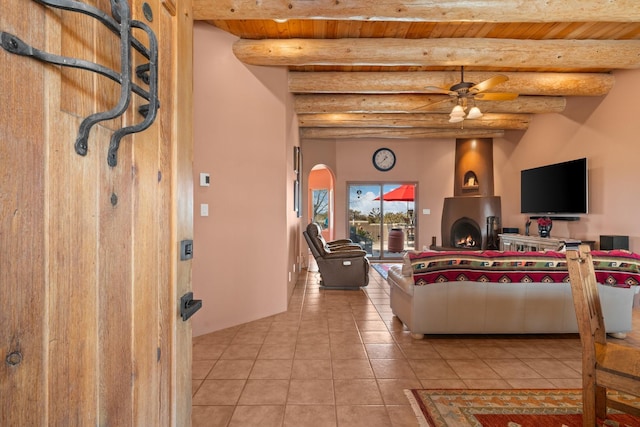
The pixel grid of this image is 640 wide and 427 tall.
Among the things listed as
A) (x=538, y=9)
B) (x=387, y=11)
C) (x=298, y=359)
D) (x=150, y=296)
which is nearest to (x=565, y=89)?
(x=538, y=9)

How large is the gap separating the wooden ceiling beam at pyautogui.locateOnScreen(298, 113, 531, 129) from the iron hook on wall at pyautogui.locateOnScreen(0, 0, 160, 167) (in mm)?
5665

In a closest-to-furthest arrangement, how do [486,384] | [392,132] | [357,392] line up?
[357,392]
[486,384]
[392,132]

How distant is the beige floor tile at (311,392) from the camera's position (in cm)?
217

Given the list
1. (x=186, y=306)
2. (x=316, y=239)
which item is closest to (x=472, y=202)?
(x=316, y=239)

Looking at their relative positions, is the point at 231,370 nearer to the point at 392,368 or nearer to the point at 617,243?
the point at 392,368

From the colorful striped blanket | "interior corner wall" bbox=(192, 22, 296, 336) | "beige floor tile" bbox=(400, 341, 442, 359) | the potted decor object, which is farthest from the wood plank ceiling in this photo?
"beige floor tile" bbox=(400, 341, 442, 359)

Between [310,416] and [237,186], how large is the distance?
2354mm

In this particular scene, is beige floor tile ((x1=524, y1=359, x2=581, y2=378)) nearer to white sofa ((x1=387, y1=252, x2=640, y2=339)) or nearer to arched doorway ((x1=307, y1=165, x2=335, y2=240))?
white sofa ((x1=387, y1=252, x2=640, y2=339))

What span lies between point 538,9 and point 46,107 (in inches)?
141

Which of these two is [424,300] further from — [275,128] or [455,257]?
[275,128]

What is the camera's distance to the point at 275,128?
4000 millimetres

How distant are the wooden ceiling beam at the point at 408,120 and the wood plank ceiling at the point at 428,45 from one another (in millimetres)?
90

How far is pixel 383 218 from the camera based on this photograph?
337 inches

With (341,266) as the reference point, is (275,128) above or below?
above
